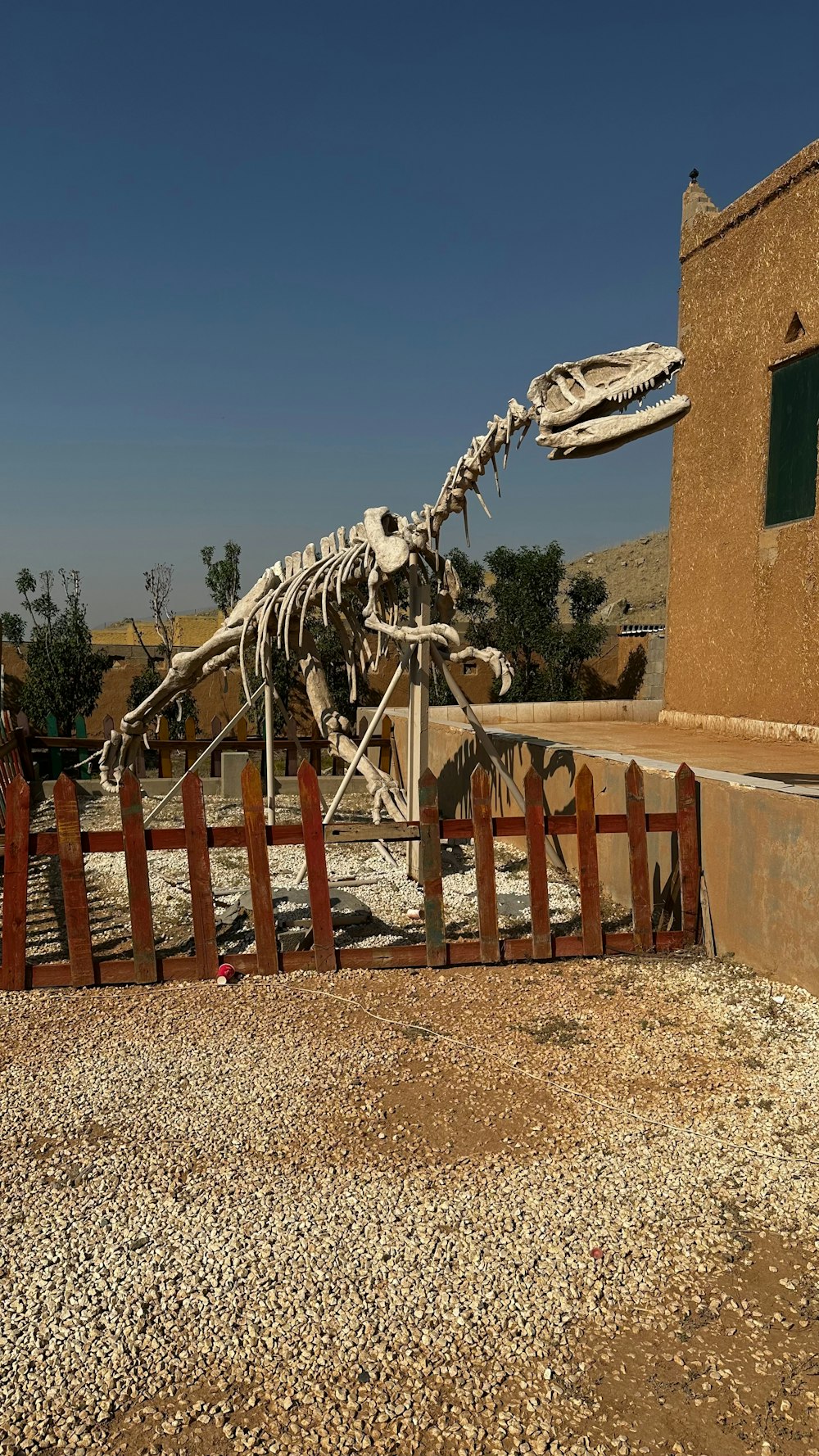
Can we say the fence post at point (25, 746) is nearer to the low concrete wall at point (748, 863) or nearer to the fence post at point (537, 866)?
the low concrete wall at point (748, 863)

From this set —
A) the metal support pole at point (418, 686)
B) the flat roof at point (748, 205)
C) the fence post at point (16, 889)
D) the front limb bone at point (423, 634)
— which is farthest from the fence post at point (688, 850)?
the flat roof at point (748, 205)

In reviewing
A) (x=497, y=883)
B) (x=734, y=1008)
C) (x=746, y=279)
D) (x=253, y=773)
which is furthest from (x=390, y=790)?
(x=746, y=279)

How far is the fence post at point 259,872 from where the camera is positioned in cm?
598

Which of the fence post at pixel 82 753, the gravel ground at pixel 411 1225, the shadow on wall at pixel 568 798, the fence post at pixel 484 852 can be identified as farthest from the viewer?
the fence post at pixel 82 753

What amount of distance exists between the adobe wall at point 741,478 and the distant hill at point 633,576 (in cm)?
3450

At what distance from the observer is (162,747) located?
14023 mm

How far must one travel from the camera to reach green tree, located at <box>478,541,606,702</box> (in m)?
26.3

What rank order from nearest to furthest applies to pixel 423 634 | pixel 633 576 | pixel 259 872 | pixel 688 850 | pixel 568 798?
pixel 259 872 < pixel 688 850 < pixel 423 634 < pixel 568 798 < pixel 633 576

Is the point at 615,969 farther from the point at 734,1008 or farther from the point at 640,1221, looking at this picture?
the point at 640,1221

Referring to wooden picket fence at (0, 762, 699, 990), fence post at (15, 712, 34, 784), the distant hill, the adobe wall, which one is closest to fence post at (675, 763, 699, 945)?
wooden picket fence at (0, 762, 699, 990)

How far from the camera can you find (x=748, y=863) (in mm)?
6043

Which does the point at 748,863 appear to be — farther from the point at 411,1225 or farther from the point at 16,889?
the point at 16,889

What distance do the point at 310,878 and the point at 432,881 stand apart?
0.84m

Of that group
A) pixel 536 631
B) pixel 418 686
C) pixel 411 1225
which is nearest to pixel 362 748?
pixel 418 686
